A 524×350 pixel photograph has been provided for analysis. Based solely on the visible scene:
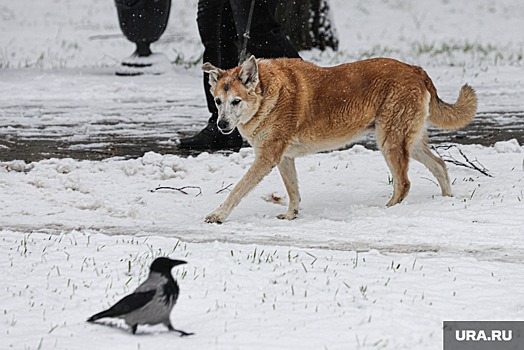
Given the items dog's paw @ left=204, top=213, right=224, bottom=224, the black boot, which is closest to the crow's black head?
dog's paw @ left=204, top=213, right=224, bottom=224

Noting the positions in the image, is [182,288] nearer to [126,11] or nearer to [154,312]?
[154,312]

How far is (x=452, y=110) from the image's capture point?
6.54 metres

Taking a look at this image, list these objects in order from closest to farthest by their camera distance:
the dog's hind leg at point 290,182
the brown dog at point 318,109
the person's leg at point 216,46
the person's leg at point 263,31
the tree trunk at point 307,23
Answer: the brown dog at point 318,109
the dog's hind leg at point 290,182
the person's leg at point 263,31
the person's leg at point 216,46
the tree trunk at point 307,23

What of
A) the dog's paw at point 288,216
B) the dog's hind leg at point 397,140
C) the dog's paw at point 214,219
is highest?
the dog's hind leg at point 397,140

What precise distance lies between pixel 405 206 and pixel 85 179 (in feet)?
7.87

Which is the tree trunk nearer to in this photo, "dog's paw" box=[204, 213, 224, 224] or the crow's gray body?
"dog's paw" box=[204, 213, 224, 224]

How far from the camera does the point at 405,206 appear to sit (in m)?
6.09

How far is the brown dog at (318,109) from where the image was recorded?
6.09 meters

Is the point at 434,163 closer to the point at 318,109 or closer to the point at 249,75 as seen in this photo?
the point at 318,109

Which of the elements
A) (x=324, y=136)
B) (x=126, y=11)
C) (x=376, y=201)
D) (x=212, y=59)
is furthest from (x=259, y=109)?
(x=126, y=11)

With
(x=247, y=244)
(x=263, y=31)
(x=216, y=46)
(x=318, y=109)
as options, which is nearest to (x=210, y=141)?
(x=216, y=46)

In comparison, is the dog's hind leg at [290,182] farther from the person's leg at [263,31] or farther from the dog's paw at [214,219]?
the person's leg at [263,31]

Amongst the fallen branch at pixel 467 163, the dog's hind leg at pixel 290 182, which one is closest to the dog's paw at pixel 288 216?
the dog's hind leg at pixel 290 182

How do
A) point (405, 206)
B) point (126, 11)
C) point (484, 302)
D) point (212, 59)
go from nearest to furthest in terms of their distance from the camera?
point (484, 302), point (405, 206), point (212, 59), point (126, 11)
